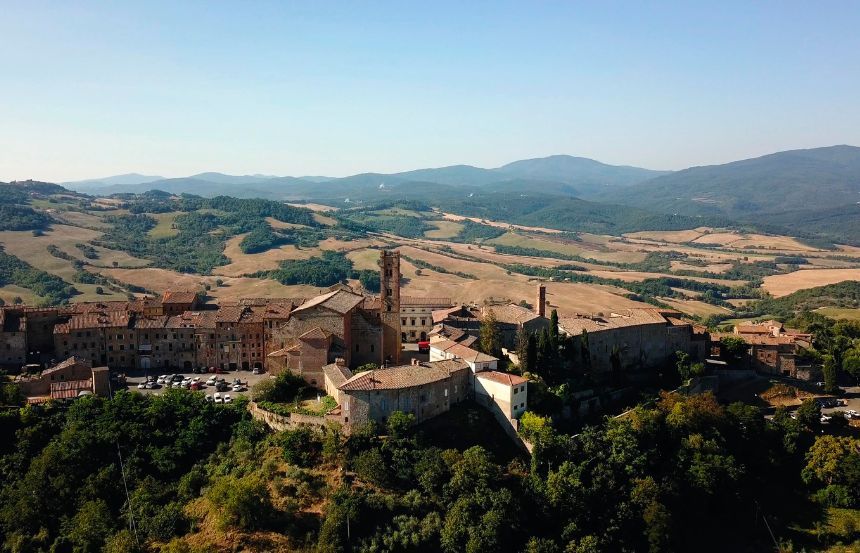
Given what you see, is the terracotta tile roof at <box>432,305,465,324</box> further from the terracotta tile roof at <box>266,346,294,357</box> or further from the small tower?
the terracotta tile roof at <box>266,346,294,357</box>

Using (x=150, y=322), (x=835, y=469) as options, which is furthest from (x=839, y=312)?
(x=150, y=322)

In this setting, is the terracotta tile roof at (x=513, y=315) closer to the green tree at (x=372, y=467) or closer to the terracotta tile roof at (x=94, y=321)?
the green tree at (x=372, y=467)

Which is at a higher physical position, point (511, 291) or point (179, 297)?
point (179, 297)

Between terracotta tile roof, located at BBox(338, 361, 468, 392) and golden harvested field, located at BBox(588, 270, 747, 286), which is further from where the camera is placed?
golden harvested field, located at BBox(588, 270, 747, 286)

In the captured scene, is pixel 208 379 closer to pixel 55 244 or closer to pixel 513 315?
pixel 513 315

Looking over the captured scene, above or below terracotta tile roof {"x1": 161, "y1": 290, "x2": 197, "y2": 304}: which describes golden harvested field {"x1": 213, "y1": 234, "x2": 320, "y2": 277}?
below

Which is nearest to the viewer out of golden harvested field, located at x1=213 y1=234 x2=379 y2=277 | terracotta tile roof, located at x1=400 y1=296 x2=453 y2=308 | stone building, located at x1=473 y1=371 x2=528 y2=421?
stone building, located at x1=473 y1=371 x2=528 y2=421

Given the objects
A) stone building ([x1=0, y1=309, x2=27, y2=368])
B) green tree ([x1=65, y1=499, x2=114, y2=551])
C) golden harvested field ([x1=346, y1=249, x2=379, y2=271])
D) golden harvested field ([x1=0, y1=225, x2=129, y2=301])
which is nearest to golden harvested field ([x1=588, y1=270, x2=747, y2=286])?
golden harvested field ([x1=346, y1=249, x2=379, y2=271])

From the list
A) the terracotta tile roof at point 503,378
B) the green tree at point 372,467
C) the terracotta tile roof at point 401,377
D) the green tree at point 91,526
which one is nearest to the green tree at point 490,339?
the terracotta tile roof at point 503,378
